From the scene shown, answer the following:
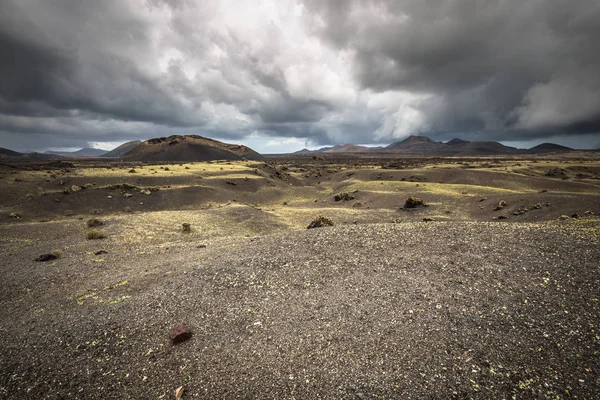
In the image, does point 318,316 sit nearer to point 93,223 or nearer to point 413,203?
point 93,223

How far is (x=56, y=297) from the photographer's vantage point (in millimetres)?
12742

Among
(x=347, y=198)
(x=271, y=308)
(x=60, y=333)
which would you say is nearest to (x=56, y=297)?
(x=60, y=333)

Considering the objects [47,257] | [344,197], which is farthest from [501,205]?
[47,257]

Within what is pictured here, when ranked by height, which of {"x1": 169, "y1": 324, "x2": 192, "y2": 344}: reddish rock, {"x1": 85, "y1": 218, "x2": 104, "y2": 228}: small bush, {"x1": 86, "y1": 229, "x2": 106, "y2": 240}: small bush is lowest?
{"x1": 169, "y1": 324, "x2": 192, "y2": 344}: reddish rock

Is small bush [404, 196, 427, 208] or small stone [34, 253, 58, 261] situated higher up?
small bush [404, 196, 427, 208]

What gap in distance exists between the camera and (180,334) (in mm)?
9297

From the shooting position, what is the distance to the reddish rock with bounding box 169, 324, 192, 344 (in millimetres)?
9240

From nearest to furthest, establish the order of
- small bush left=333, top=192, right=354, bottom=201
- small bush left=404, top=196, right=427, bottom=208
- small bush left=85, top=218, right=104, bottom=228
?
small bush left=85, top=218, right=104, bottom=228 < small bush left=404, top=196, right=427, bottom=208 < small bush left=333, top=192, right=354, bottom=201

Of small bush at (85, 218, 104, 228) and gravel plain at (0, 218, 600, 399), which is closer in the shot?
gravel plain at (0, 218, 600, 399)

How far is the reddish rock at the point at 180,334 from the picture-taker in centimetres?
924

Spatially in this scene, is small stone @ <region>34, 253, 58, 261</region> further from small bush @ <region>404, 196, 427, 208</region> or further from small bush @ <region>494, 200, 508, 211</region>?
small bush @ <region>494, 200, 508, 211</region>

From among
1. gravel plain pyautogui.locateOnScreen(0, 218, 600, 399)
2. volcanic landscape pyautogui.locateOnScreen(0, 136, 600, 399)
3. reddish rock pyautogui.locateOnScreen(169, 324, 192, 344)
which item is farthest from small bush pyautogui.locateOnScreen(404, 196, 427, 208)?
reddish rock pyautogui.locateOnScreen(169, 324, 192, 344)

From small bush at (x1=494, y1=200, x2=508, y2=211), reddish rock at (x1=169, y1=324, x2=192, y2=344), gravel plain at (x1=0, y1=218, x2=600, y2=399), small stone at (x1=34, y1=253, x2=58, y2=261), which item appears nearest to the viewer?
gravel plain at (x1=0, y1=218, x2=600, y2=399)

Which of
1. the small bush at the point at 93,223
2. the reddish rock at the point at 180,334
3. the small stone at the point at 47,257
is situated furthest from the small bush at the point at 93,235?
the reddish rock at the point at 180,334
